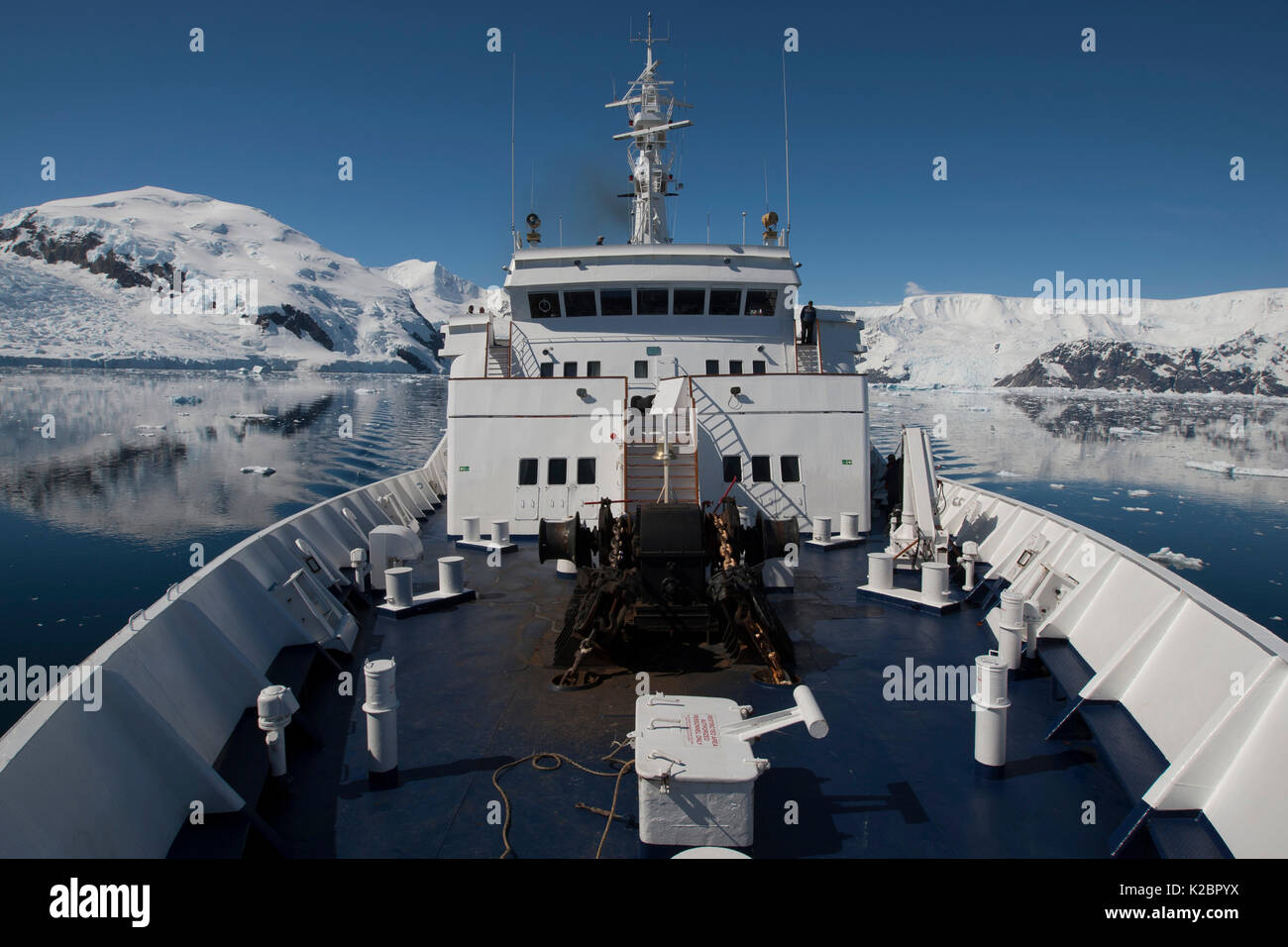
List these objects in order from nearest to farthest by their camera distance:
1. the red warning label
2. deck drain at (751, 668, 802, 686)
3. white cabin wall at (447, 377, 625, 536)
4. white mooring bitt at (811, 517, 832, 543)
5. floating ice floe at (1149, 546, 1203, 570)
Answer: the red warning label → deck drain at (751, 668, 802, 686) → white mooring bitt at (811, 517, 832, 543) → white cabin wall at (447, 377, 625, 536) → floating ice floe at (1149, 546, 1203, 570)

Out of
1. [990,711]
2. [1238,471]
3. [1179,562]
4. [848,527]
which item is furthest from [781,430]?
[1238,471]

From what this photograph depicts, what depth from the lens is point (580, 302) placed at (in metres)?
14.6

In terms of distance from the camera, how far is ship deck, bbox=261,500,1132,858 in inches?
165

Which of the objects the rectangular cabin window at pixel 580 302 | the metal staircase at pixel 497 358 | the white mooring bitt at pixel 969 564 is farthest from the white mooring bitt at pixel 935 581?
the metal staircase at pixel 497 358

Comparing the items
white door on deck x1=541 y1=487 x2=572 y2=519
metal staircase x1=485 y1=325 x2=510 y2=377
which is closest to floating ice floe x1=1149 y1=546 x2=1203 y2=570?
white door on deck x1=541 y1=487 x2=572 y2=519

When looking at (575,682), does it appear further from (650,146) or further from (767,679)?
(650,146)

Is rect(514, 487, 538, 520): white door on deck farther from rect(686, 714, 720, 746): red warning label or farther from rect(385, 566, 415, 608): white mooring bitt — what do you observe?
rect(686, 714, 720, 746): red warning label

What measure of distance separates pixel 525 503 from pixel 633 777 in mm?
7683

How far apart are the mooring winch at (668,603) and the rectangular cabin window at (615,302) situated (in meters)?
8.25

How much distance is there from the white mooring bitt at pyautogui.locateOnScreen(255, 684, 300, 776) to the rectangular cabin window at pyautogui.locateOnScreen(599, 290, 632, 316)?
11.2m

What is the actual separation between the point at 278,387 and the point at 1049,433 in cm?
10755

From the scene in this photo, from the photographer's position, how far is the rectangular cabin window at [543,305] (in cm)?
1459
